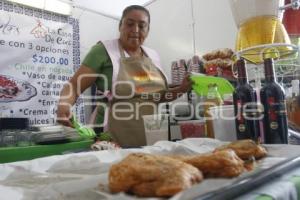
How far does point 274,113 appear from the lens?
71 cm

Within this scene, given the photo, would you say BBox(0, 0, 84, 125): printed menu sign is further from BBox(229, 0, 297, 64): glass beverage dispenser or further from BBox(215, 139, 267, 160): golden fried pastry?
BBox(215, 139, 267, 160): golden fried pastry

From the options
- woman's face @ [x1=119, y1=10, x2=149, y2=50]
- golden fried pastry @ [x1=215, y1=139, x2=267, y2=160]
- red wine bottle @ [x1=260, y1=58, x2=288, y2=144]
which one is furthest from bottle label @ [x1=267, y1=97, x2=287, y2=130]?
woman's face @ [x1=119, y1=10, x2=149, y2=50]

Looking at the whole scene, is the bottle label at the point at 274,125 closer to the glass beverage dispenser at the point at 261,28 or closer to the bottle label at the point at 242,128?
the bottle label at the point at 242,128

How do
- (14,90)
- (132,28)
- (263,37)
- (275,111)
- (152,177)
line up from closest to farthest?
(152,177) < (275,111) < (263,37) < (132,28) < (14,90)

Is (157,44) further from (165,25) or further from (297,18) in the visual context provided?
(297,18)

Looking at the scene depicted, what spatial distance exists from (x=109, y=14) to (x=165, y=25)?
578 millimetres

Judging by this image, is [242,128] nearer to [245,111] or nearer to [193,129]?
[245,111]

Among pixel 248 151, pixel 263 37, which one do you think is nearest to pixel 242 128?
pixel 248 151

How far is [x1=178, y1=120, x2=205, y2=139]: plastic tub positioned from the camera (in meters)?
0.96

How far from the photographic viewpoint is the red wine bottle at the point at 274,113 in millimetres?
707

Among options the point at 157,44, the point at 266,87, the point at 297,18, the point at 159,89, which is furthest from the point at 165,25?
the point at 266,87

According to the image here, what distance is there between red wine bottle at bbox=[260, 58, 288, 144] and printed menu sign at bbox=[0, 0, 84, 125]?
5.78 ft

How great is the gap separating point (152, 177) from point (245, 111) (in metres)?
0.44

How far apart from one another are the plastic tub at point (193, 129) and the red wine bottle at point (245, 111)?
8.4 inches
